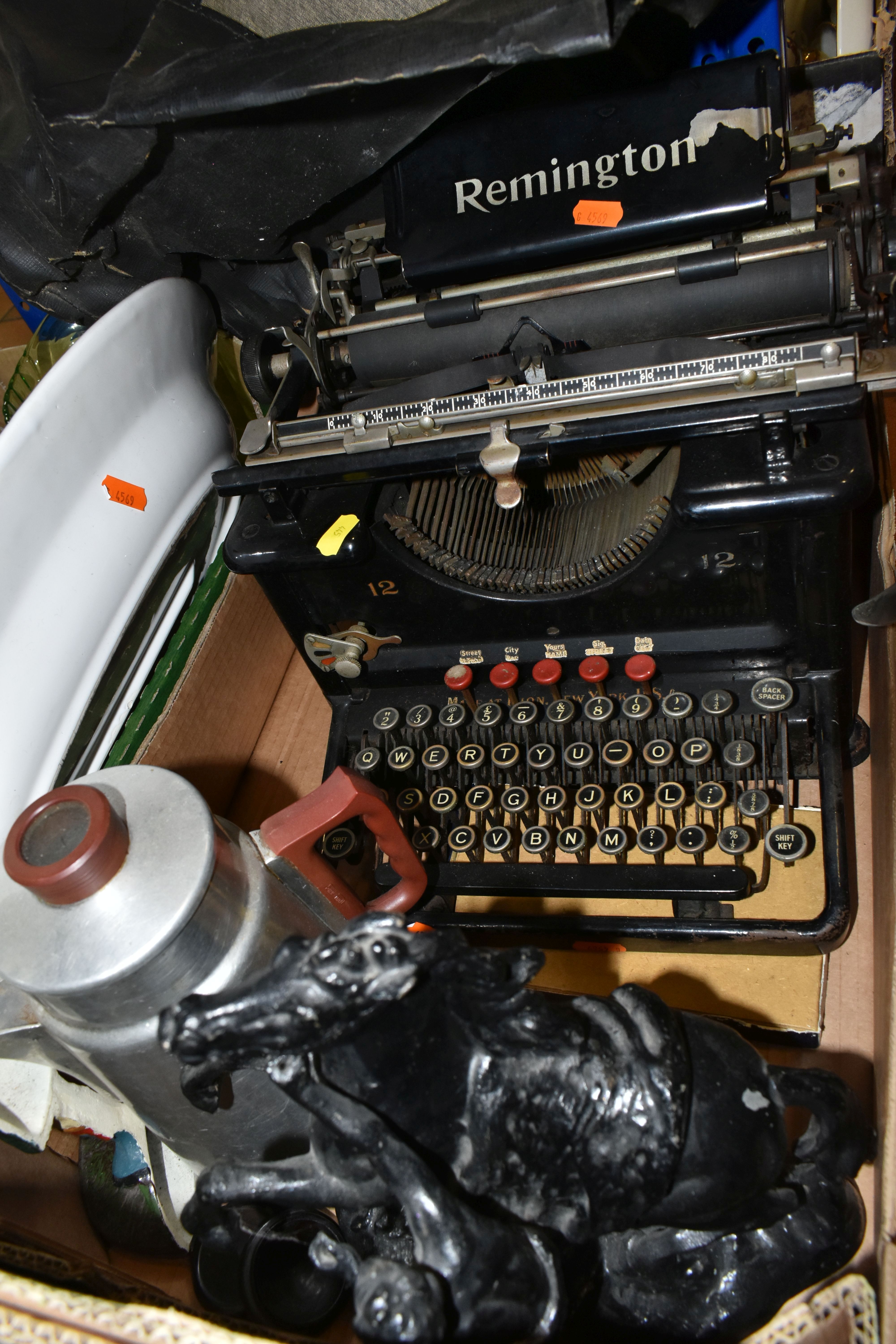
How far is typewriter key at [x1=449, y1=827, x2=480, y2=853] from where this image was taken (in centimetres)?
170

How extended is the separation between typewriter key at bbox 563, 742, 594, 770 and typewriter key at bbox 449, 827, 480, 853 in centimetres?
22

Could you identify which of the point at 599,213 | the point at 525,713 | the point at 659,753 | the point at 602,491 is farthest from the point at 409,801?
the point at 599,213

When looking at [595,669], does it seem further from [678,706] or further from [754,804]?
[754,804]

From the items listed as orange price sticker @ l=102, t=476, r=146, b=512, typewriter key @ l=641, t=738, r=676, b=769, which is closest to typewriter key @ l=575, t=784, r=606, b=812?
typewriter key @ l=641, t=738, r=676, b=769

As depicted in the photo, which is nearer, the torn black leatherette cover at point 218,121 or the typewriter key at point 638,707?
the torn black leatherette cover at point 218,121

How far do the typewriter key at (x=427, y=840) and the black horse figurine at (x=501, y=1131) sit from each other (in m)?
0.91

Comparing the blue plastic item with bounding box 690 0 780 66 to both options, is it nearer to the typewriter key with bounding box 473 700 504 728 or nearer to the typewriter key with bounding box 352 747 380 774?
the typewriter key with bounding box 473 700 504 728

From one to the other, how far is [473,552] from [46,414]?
2.55 feet

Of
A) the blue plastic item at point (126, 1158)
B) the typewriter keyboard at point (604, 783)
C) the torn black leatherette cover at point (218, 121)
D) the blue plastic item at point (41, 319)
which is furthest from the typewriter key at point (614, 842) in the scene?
the blue plastic item at point (41, 319)

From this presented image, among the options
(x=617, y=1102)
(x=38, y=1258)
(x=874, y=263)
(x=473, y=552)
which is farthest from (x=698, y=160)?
(x=38, y=1258)

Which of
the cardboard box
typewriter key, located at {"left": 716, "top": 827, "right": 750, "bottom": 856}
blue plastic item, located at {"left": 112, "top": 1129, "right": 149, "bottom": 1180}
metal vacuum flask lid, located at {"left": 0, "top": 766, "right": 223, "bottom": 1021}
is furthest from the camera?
typewriter key, located at {"left": 716, "top": 827, "right": 750, "bottom": 856}

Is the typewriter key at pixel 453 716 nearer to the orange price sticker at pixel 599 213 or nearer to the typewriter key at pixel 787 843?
the typewriter key at pixel 787 843

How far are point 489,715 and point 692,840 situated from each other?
45cm

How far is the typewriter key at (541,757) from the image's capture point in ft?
5.55
